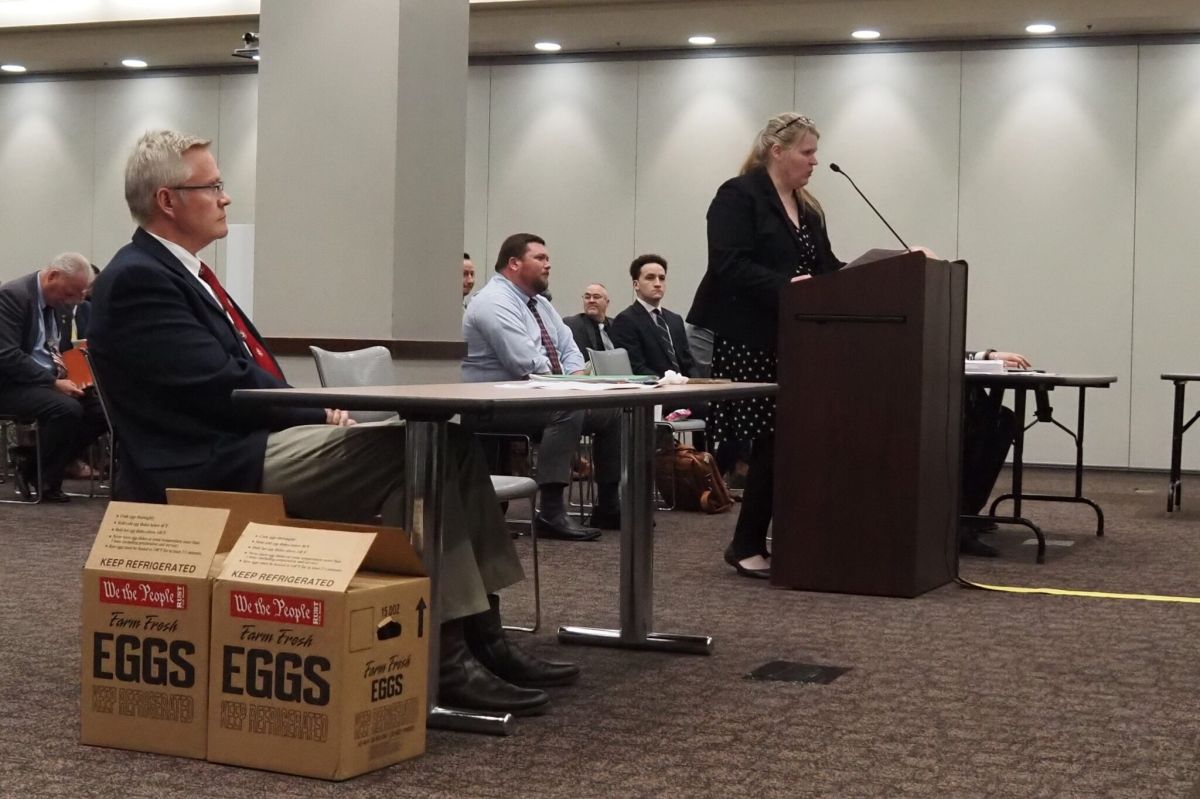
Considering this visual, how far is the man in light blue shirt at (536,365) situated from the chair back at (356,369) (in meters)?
1.45

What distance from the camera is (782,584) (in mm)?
4336

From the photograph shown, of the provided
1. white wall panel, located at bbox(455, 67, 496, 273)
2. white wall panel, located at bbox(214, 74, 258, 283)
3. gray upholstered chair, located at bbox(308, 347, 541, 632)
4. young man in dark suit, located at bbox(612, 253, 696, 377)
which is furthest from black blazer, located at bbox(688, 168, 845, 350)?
white wall panel, located at bbox(214, 74, 258, 283)

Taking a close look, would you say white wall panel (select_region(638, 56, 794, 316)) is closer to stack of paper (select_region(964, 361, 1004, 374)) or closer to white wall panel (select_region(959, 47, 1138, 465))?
white wall panel (select_region(959, 47, 1138, 465))

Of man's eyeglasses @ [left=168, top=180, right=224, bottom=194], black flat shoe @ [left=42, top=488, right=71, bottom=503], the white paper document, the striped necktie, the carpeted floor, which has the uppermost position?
man's eyeglasses @ [left=168, top=180, right=224, bottom=194]

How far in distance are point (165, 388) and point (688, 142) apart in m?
8.06

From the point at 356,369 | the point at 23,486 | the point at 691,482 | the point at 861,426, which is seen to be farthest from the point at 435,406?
the point at 23,486

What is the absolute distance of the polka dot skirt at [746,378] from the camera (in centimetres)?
452

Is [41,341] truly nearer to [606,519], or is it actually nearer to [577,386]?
[606,519]

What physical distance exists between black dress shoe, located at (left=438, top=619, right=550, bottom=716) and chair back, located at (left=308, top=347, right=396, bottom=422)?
1.10 meters

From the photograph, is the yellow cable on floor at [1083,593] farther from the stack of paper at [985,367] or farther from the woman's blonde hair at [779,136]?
the woman's blonde hair at [779,136]

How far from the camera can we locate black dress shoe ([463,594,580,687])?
9.52 feet

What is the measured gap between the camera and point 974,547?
17.4 ft

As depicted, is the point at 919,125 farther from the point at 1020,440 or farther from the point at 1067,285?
the point at 1020,440

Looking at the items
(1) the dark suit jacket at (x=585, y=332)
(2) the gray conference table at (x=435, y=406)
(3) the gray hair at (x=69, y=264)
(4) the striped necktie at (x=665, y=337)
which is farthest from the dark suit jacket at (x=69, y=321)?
(2) the gray conference table at (x=435, y=406)
